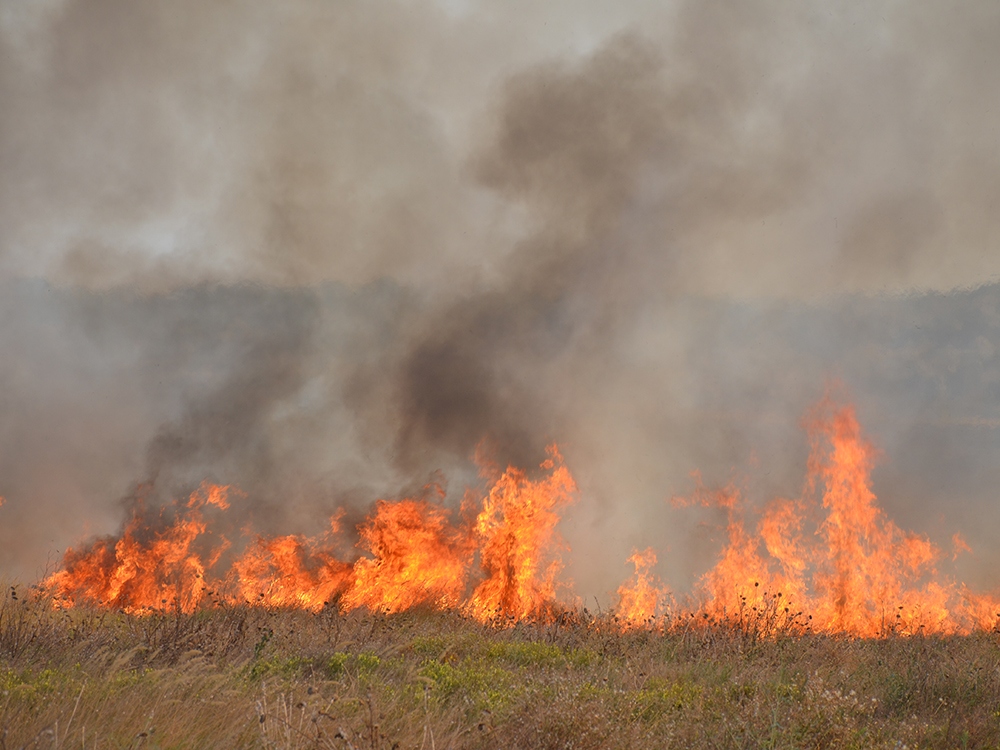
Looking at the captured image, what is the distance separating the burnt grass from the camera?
528 cm

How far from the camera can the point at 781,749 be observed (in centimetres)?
539

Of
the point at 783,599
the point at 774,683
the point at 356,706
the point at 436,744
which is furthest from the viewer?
the point at 783,599

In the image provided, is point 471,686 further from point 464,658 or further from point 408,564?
point 408,564

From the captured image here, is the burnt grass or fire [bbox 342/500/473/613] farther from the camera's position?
fire [bbox 342/500/473/613]

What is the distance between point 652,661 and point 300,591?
468 inches

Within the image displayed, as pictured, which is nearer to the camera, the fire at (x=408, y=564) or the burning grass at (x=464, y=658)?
the burning grass at (x=464, y=658)

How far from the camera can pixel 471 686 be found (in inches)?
307

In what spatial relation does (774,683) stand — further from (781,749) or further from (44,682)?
(44,682)

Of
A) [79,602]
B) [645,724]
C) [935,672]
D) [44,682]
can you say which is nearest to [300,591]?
[79,602]

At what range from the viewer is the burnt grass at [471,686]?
17.3 feet

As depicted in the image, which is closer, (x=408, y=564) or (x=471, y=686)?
(x=471, y=686)

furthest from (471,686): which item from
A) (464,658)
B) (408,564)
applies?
(408,564)

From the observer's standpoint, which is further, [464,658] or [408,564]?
[408,564]

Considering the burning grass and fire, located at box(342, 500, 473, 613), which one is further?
fire, located at box(342, 500, 473, 613)
